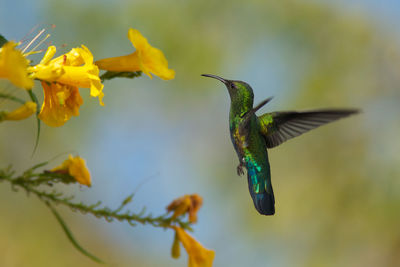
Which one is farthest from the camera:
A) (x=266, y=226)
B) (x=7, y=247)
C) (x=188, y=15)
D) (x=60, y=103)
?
(x=188, y=15)

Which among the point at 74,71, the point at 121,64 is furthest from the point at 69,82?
the point at 121,64

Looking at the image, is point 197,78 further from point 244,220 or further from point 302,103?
point 244,220

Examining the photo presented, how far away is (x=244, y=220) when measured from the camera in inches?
286

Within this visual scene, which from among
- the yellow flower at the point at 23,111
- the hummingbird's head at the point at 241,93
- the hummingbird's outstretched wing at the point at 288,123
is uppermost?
the hummingbird's head at the point at 241,93

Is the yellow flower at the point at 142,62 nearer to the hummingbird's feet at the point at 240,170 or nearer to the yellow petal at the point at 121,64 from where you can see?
the yellow petal at the point at 121,64

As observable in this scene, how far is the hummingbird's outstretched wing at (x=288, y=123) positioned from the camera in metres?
1.67

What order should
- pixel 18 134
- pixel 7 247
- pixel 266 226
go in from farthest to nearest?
pixel 266 226, pixel 18 134, pixel 7 247

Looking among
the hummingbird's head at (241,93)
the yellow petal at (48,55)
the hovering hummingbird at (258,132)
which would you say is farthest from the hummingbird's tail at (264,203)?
the yellow petal at (48,55)

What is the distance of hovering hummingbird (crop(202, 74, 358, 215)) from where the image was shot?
Result: 177cm

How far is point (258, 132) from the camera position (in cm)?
199

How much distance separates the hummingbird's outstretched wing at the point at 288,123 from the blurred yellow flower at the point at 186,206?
435 millimetres

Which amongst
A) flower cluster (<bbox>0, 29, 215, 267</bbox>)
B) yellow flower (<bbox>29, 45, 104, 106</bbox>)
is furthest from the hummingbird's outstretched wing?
yellow flower (<bbox>29, 45, 104, 106</bbox>)

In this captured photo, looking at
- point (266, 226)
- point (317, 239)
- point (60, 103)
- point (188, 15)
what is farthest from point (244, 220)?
point (60, 103)

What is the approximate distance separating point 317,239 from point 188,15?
4185 mm
